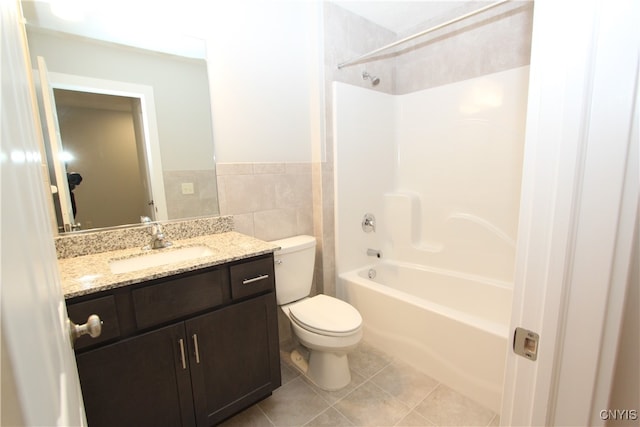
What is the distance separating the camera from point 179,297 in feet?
3.79

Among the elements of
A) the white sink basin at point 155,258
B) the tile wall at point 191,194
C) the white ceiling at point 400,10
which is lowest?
the white sink basin at point 155,258

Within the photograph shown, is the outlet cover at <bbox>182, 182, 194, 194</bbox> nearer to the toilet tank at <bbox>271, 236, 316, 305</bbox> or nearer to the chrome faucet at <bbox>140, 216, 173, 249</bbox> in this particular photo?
the chrome faucet at <bbox>140, 216, 173, 249</bbox>

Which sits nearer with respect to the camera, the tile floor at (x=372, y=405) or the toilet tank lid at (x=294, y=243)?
the tile floor at (x=372, y=405)

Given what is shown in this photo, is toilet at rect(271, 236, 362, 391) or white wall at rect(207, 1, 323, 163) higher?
white wall at rect(207, 1, 323, 163)

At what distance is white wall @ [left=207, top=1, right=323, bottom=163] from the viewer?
1664 mm

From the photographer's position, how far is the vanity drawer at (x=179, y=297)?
1.08 meters

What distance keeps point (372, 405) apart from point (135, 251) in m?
1.48

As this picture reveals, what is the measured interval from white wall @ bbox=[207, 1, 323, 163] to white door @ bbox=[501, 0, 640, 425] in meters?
1.53

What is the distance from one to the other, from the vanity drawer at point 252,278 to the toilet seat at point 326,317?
1.15 feet

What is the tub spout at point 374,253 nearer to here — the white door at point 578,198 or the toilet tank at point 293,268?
the toilet tank at point 293,268

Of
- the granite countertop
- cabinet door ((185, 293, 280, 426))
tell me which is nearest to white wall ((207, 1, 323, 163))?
the granite countertop

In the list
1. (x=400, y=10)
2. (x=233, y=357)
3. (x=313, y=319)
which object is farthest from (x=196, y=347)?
(x=400, y=10)

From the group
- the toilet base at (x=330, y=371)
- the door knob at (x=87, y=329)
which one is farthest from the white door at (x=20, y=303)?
the toilet base at (x=330, y=371)

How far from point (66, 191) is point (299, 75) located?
1483 millimetres
